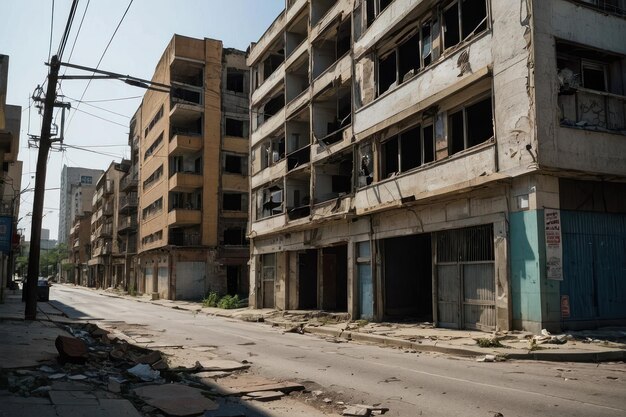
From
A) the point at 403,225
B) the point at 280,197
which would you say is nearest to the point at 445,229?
the point at 403,225

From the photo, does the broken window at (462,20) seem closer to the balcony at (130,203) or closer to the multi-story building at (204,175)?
the multi-story building at (204,175)

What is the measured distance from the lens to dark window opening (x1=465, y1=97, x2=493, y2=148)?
15578mm

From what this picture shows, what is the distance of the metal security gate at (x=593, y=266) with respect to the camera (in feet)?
44.5

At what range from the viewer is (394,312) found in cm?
2031

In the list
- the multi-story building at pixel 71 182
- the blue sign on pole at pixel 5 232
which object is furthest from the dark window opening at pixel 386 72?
the multi-story building at pixel 71 182

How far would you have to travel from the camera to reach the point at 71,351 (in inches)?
339

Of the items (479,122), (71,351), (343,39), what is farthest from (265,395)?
(343,39)

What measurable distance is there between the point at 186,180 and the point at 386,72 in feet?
86.0

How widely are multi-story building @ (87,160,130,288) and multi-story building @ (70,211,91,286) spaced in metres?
15.4

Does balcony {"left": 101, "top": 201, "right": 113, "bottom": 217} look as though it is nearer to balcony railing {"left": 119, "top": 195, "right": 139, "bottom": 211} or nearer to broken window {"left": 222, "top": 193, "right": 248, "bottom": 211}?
balcony railing {"left": 119, "top": 195, "right": 139, "bottom": 211}

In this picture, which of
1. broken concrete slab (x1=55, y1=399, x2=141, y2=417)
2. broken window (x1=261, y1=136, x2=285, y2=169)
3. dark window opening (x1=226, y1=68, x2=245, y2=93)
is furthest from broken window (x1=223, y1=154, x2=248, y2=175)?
broken concrete slab (x1=55, y1=399, x2=141, y2=417)

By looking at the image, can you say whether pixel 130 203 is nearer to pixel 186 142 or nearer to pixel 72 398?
pixel 186 142

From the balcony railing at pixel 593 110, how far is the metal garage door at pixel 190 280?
113 ft

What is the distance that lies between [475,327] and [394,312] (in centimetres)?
515
